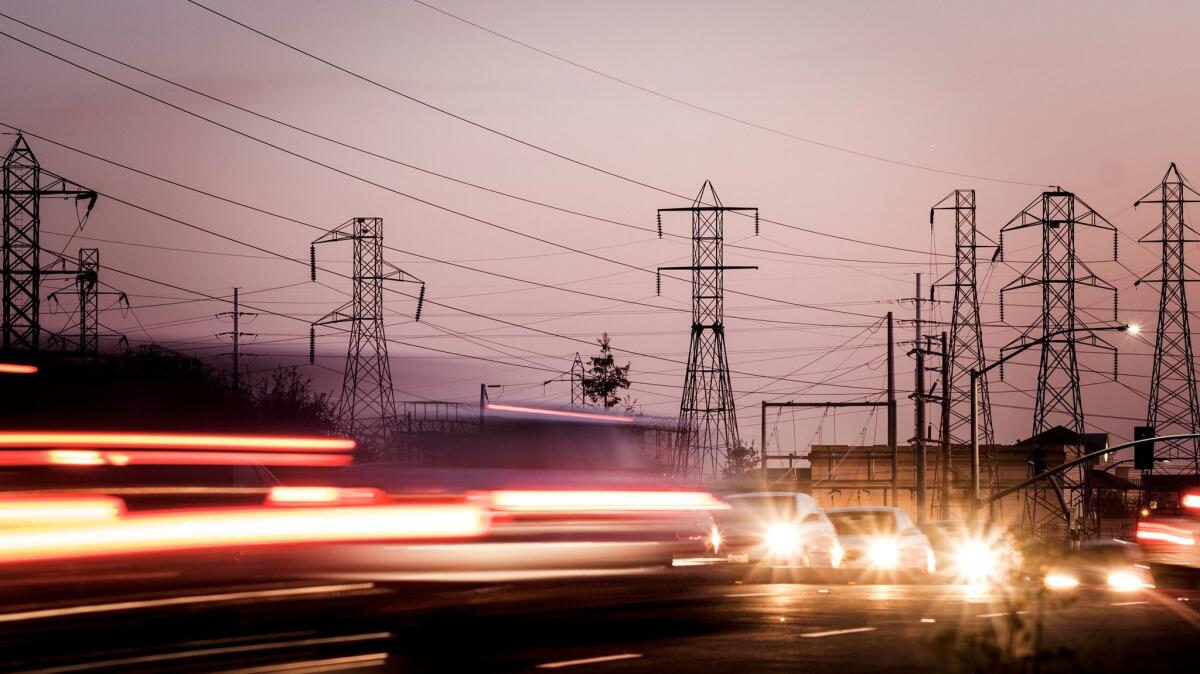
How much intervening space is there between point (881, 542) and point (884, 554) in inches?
9.8

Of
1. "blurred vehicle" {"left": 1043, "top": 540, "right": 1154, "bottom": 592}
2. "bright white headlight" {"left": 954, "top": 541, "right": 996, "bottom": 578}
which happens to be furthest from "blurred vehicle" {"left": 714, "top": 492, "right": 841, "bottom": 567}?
"blurred vehicle" {"left": 1043, "top": 540, "right": 1154, "bottom": 592}

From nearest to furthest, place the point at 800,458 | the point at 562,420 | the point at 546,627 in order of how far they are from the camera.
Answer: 1. the point at 546,627
2. the point at 562,420
3. the point at 800,458

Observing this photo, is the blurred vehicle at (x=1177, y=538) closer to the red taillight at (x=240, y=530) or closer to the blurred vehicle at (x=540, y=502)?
the blurred vehicle at (x=540, y=502)

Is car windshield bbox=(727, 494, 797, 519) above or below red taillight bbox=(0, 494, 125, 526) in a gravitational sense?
below

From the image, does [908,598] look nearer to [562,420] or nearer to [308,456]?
[562,420]

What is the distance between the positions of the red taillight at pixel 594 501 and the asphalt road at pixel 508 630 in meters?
0.81

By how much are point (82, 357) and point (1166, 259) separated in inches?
2594

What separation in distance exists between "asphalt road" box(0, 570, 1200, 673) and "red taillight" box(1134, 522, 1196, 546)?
627 cm

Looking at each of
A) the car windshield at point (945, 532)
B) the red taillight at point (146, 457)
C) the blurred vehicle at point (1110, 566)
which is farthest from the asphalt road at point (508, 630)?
the car windshield at point (945, 532)

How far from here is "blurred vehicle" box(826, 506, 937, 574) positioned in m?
27.5

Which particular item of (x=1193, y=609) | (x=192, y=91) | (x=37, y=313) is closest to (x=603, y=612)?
(x=1193, y=609)

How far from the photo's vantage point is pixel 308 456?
14523mm

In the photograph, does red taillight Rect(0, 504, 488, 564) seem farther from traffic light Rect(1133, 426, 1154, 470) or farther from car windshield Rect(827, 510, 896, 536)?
traffic light Rect(1133, 426, 1154, 470)

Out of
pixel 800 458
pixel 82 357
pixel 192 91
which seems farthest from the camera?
pixel 800 458
